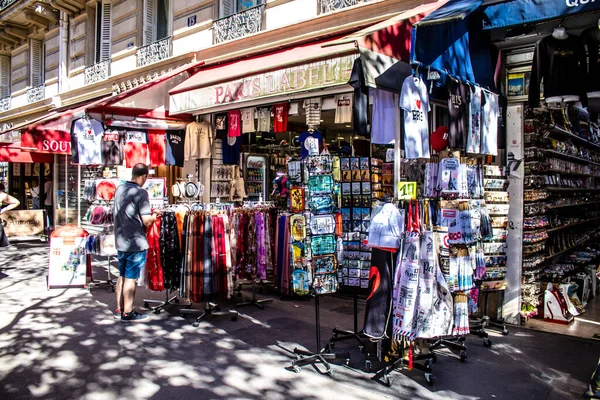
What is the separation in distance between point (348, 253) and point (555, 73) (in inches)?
149

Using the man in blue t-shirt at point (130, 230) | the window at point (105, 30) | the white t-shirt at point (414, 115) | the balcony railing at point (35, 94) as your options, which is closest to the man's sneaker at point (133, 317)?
the man in blue t-shirt at point (130, 230)

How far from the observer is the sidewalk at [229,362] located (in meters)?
3.97

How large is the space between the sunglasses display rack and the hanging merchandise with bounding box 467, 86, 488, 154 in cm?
118

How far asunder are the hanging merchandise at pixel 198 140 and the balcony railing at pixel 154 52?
3068mm

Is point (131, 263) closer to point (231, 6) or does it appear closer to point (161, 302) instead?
point (161, 302)

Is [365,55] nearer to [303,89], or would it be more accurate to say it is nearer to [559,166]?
Answer: [303,89]

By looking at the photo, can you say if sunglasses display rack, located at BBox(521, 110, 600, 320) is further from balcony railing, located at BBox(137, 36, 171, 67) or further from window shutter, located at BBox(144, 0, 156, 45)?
window shutter, located at BBox(144, 0, 156, 45)

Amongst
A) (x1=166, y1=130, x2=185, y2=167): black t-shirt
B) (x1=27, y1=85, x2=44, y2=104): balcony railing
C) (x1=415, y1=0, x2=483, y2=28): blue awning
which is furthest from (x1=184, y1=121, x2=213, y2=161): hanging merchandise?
(x1=27, y1=85, x2=44, y2=104): balcony railing

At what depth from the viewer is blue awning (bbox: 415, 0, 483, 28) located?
4534mm

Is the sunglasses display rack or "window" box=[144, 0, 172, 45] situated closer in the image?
the sunglasses display rack

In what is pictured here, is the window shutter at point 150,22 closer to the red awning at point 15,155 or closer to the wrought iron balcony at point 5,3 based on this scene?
the red awning at point 15,155

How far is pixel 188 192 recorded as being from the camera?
7.01 m

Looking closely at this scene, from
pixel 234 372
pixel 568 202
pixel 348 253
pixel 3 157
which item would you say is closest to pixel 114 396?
pixel 234 372

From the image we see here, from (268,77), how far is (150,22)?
23.8 ft
